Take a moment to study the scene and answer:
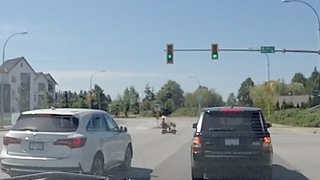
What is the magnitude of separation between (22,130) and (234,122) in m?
4.42

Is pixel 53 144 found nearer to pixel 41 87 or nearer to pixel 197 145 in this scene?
pixel 197 145

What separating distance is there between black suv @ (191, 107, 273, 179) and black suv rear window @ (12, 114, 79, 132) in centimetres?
267

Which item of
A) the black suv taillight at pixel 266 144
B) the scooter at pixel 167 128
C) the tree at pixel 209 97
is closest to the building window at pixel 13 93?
the tree at pixel 209 97

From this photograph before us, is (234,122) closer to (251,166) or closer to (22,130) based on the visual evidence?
(251,166)

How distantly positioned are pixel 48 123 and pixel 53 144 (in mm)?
496

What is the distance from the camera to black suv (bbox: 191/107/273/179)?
1261cm

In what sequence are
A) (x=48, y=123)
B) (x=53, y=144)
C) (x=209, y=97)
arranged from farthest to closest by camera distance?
(x=209, y=97) < (x=48, y=123) < (x=53, y=144)

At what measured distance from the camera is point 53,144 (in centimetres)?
1169

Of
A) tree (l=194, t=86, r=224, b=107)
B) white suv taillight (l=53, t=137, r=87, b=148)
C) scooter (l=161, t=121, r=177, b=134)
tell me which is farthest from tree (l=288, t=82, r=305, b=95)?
white suv taillight (l=53, t=137, r=87, b=148)

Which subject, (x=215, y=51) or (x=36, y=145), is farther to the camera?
(x=215, y=51)

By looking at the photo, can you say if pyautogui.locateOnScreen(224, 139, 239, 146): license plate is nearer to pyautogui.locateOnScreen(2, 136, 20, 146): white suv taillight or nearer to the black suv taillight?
the black suv taillight

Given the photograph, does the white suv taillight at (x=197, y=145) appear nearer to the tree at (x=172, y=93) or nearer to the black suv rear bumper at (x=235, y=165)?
the black suv rear bumper at (x=235, y=165)

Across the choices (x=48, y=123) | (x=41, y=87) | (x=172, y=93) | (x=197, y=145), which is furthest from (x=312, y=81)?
(x=48, y=123)

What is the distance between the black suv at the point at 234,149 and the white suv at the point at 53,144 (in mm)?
2180
